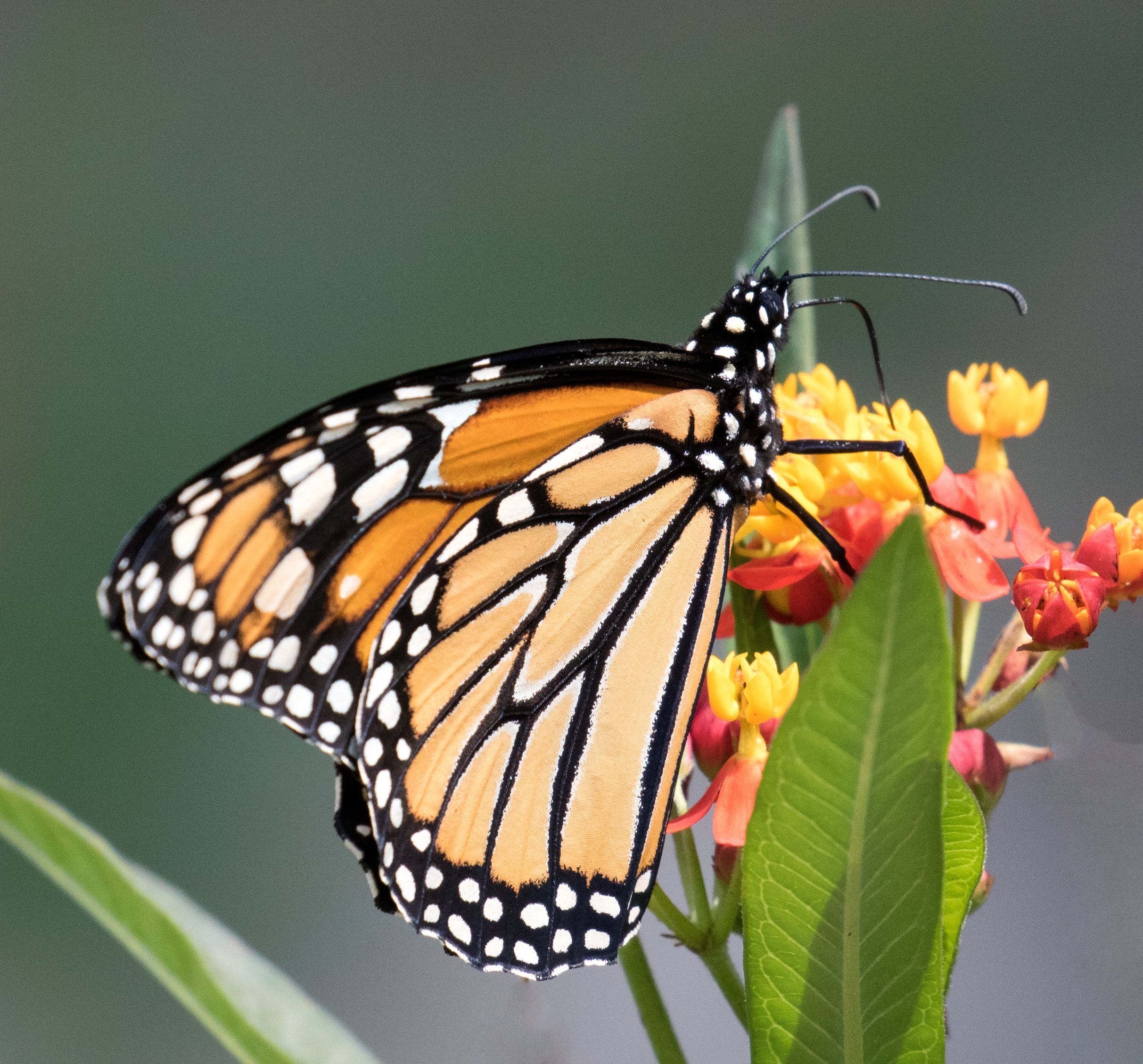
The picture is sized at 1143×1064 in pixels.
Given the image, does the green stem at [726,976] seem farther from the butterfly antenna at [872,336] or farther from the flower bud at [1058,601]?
the butterfly antenna at [872,336]

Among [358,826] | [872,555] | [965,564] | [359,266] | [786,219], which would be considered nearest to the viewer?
[872,555]

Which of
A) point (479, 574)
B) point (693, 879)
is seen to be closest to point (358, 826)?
point (479, 574)

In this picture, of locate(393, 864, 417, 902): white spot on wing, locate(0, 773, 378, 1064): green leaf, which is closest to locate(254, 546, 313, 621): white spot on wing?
locate(393, 864, 417, 902): white spot on wing

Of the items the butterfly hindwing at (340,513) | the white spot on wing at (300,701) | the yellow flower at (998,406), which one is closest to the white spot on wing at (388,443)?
the butterfly hindwing at (340,513)

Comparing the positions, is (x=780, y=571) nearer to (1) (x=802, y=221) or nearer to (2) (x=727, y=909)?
(2) (x=727, y=909)

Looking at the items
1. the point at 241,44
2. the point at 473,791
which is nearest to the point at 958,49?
the point at 241,44

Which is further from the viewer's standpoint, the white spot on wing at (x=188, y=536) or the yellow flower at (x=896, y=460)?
the white spot on wing at (x=188, y=536)
